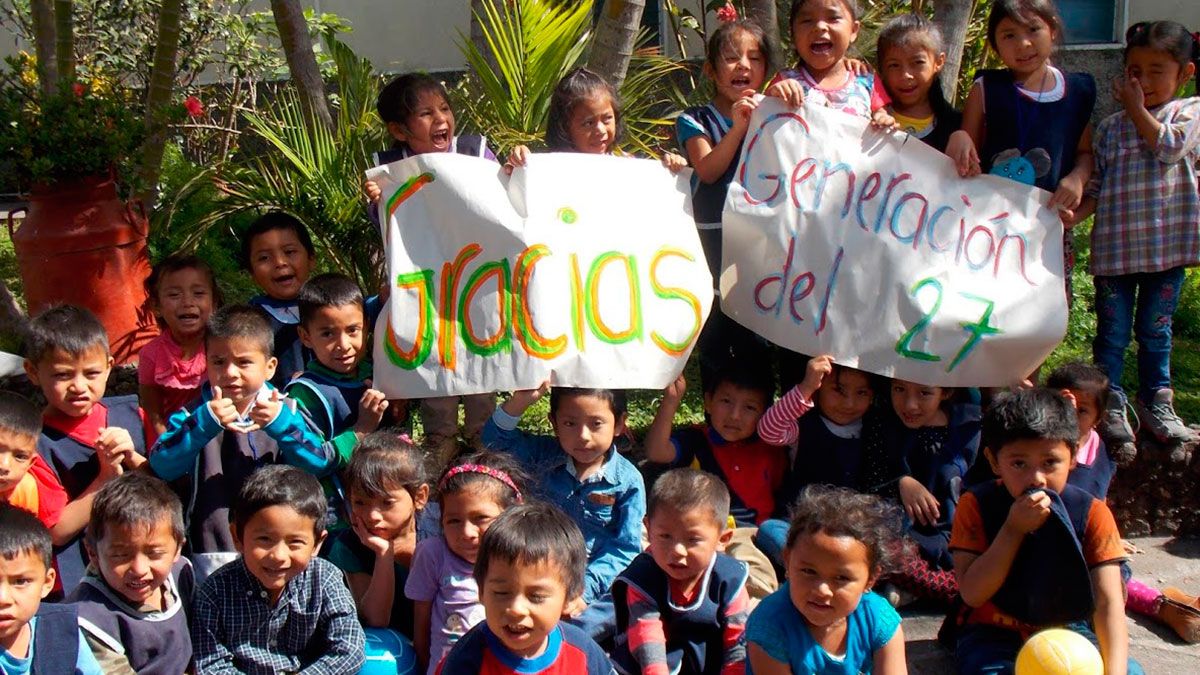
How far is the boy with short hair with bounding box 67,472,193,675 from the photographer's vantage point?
306 centimetres

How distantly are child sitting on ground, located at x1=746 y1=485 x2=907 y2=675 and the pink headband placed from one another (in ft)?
2.57

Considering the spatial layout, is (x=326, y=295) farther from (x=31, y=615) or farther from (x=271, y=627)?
(x=31, y=615)

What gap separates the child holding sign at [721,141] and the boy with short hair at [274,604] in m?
1.61

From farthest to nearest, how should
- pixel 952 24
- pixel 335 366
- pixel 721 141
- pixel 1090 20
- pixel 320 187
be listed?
pixel 1090 20 < pixel 952 24 < pixel 320 187 < pixel 721 141 < pixel 335 366

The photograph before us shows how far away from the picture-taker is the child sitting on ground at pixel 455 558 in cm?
339

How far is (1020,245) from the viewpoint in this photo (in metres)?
4.14

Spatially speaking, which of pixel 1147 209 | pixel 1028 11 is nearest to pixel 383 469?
pixel 1028 11

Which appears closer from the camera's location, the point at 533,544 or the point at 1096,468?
the point at 533,544

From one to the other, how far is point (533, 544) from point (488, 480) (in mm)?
597

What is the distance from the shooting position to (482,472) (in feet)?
11.3

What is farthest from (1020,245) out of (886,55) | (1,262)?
(1,262)

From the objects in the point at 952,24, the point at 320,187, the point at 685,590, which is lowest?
the point at 685,590

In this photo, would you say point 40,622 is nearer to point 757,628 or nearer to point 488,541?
point 488,541

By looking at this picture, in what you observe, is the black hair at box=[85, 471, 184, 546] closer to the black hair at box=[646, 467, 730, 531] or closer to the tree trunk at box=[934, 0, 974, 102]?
the black hair at box=[646, 467, 730, 531]
